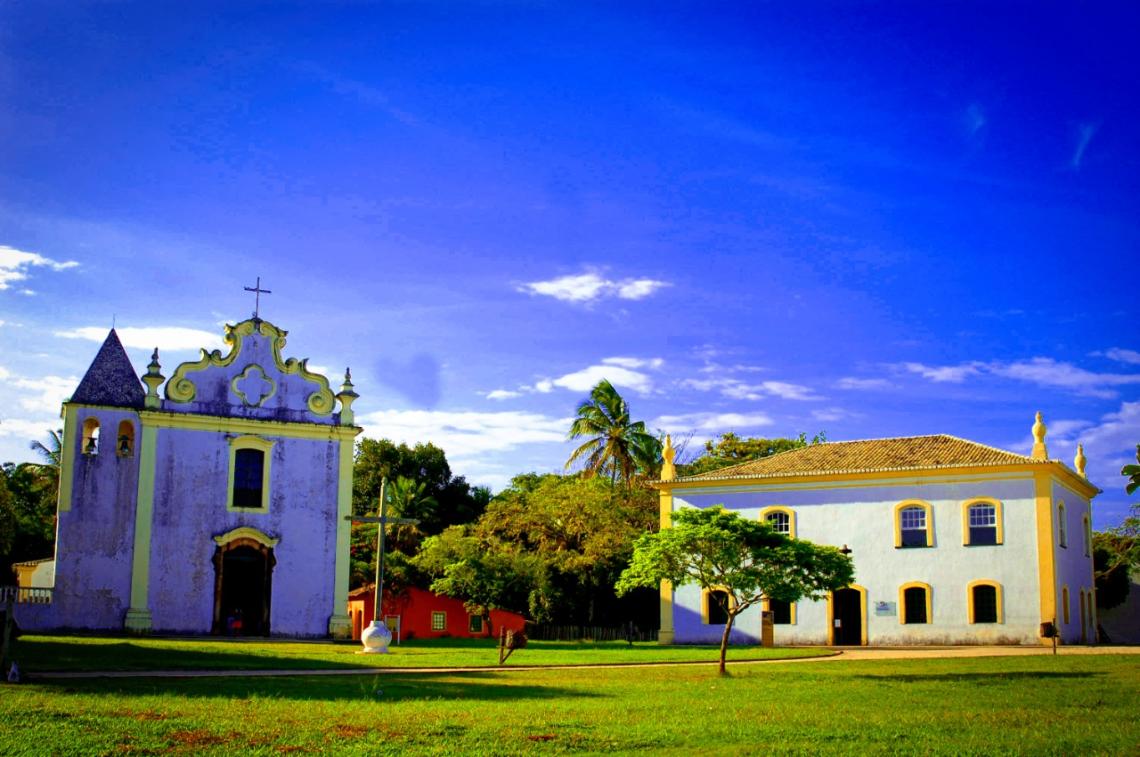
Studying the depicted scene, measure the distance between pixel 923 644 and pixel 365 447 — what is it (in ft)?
→ 125

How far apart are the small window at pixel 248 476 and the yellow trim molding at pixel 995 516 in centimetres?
2267

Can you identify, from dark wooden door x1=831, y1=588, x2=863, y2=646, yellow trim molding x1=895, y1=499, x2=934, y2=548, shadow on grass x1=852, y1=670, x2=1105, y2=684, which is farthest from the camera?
dark wooden door x1=831, y1=588, x2=863, y2=646

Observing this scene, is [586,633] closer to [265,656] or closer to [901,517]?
[901,517]

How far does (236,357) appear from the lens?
37562 millimetres

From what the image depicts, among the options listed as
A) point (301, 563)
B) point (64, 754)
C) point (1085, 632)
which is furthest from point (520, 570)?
point (64, 754)

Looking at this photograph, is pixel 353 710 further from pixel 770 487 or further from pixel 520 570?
pixel 520 570

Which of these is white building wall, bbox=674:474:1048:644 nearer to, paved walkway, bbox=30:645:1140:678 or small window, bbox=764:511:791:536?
small window, bbox=764:511:791:536

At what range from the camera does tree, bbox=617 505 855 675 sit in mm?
22469

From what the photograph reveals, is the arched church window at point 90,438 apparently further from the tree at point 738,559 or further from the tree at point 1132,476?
the tree at point 1132,476

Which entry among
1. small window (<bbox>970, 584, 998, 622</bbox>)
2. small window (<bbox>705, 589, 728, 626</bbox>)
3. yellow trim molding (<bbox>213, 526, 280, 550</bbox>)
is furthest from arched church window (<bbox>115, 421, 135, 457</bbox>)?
small window (<bbox>970, 584, 998, 622</bbox>)

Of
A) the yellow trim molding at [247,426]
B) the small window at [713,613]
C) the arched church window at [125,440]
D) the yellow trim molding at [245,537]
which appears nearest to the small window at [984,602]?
the small window at [713,613]

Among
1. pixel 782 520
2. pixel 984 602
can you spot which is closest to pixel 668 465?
pixel 782 520

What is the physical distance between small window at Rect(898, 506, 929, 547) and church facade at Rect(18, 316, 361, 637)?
18289mm

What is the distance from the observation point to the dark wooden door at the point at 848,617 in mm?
37000
